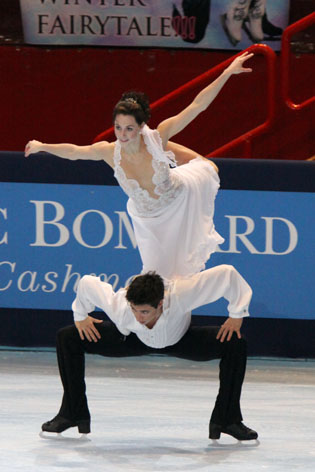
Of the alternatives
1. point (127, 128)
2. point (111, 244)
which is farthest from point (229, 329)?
Answer: point (111, 244)

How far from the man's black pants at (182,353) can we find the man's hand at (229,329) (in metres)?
0.03

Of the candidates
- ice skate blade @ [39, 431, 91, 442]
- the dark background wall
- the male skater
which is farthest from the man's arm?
the dark background wall

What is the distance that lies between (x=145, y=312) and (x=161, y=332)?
174 mm

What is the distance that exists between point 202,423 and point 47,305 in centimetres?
191

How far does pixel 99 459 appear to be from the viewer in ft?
15.6

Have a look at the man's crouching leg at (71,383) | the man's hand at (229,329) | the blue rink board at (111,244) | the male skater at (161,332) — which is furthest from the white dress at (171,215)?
the blue rink board at (111,244)

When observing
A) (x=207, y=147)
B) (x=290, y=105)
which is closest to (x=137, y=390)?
(x=290, y=105)

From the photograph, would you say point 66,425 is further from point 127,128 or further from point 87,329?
point 127,128

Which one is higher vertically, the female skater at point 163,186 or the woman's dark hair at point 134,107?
the woman's dark hair at point 134,107

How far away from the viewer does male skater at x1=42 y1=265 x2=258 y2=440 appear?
482 cm

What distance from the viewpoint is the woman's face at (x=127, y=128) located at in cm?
487

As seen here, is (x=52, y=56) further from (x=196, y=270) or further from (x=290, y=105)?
(x=196, y=270)

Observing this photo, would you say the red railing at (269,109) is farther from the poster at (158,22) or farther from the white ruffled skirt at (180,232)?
the white ruffled skirt at (180,232)

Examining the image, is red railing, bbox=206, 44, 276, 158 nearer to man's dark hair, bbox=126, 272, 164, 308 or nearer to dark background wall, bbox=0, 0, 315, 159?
dark background wall, bbox=0, 0, 315, 159
